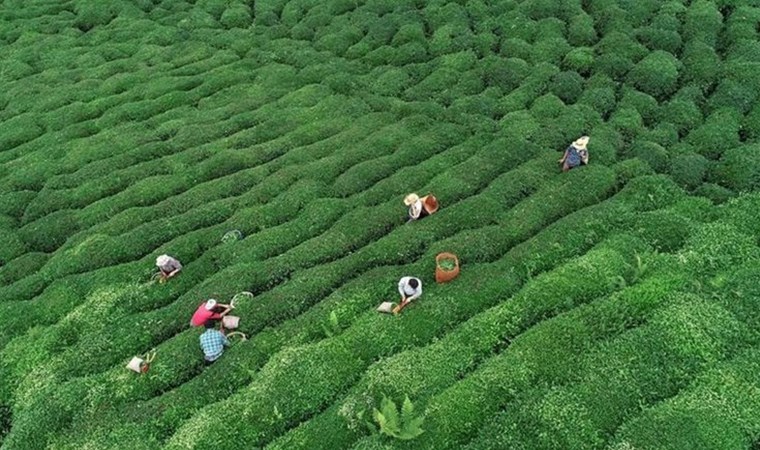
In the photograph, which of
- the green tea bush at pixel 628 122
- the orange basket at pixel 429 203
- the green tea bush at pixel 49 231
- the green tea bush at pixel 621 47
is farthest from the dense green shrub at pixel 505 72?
the green tea bush at pixel 49 231

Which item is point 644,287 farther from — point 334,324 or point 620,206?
point 334,324

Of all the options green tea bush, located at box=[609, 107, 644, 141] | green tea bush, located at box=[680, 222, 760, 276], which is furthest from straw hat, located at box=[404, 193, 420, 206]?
green tea bush, located at box=[609, 107, 644, 141]

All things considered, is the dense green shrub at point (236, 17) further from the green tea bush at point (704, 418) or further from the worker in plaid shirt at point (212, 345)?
the green tea bush at point (704, 418)

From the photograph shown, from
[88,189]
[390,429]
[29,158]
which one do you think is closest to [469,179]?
[390,429]

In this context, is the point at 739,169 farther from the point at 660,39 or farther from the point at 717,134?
the point at 660,39

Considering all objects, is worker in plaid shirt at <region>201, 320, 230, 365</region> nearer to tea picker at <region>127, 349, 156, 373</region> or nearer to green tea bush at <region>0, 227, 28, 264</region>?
tea picker at <region>127, 349, 156, 373</region>
